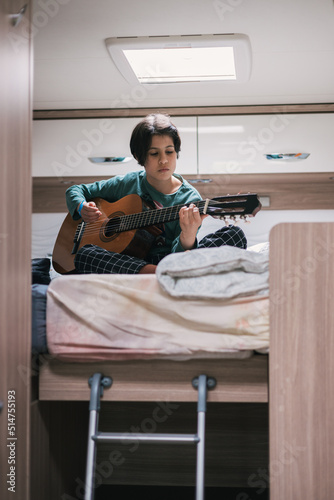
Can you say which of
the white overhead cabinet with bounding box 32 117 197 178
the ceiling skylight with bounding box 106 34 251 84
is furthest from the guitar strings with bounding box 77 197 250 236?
the white overhead cabinet with bounding box 32 117 197 178

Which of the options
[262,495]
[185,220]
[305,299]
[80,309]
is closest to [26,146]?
[80,309]

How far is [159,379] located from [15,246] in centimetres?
50

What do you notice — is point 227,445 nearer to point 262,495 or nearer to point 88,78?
point 262,495

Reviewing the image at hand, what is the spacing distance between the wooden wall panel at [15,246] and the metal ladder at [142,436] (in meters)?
0.16

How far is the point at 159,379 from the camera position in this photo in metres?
1.42

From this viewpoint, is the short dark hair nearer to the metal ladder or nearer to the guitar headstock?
the guitar headstock

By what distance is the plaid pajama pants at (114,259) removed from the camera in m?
1.59

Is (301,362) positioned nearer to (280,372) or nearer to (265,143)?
(280,372)

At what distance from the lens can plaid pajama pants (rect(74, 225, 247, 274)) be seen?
5.22 feet

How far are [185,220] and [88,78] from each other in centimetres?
169

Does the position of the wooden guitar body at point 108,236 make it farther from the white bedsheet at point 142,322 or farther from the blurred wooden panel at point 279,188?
the blurred wooden panel at point 279,188

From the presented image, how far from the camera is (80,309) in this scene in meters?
1.40

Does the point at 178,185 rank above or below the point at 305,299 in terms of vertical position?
above

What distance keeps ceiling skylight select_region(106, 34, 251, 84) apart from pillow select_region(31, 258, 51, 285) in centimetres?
136
